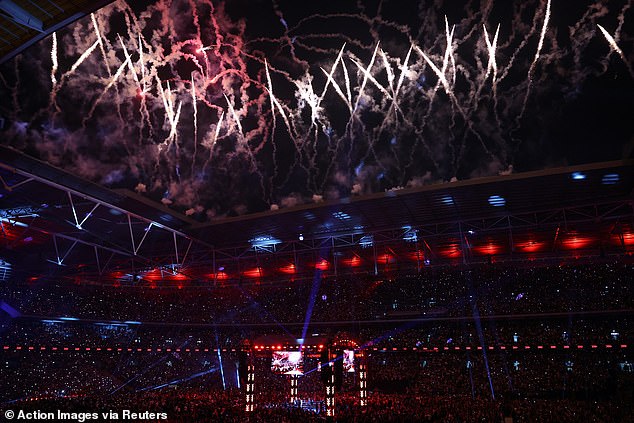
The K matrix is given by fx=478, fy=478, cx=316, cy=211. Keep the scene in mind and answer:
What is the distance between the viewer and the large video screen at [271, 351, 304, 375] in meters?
23.4

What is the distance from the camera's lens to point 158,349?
3500 centimetres

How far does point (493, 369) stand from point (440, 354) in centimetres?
330

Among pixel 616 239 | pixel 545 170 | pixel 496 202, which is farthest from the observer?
pixel 616 239

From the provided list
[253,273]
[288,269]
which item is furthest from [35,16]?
[253,273]

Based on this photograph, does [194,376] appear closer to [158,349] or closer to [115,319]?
[158,349]

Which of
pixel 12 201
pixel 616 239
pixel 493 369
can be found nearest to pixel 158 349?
pixel 12 201

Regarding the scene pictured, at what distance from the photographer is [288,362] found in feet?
77.3

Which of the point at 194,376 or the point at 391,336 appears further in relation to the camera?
the point at 194,376

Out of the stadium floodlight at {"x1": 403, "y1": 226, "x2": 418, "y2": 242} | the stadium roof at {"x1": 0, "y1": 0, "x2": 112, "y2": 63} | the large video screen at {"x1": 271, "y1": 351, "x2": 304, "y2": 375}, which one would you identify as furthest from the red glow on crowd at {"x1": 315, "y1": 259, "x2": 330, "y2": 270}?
the stadium roof at {"x1": 0, "y1": 0, "x2": 112, "y2": 63}

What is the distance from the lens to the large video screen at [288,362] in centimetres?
2336

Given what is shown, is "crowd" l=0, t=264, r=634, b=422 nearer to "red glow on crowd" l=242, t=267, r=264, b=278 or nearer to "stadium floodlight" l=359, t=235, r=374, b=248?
"red glow on crowd" l=242, t=267, r=264, b=278

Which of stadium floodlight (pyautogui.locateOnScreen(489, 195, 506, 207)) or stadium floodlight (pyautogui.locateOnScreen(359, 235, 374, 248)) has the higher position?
stadium floodlight (pyautogui.locateOnScreen(489, 195, 506, 207))

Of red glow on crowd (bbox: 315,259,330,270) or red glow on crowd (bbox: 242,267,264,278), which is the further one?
red glow on crowd (bbox: 242,267,264,278)

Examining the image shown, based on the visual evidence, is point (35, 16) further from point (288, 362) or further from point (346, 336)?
point (288, 362)
